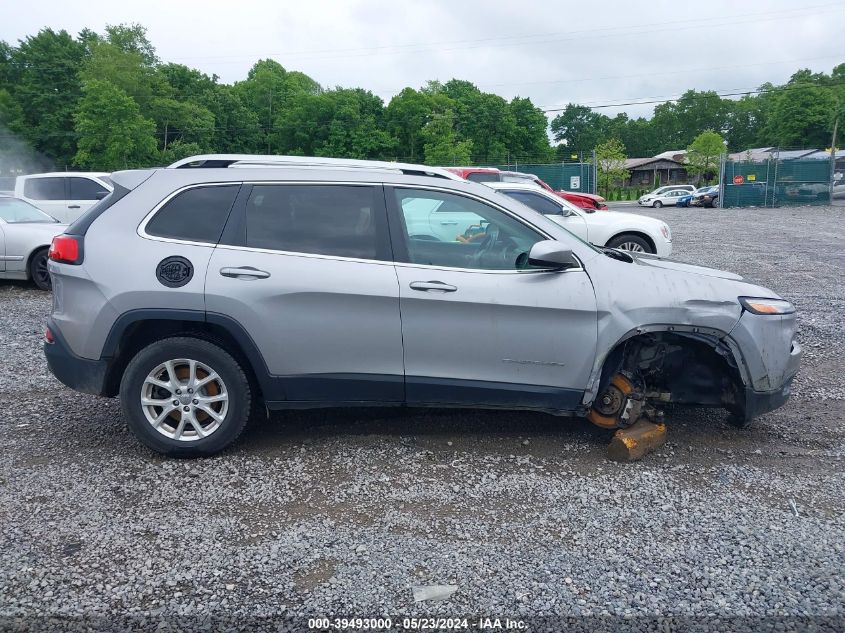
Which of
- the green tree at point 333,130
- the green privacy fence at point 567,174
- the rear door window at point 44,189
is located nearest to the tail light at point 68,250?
the rear door window at point 44,189

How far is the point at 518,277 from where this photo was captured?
428cm

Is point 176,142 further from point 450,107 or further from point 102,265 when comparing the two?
point 102,265

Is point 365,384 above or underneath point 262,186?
underneath

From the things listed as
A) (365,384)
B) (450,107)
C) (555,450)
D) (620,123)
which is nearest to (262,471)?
(365,384)

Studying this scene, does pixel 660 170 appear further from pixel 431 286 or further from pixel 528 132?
pixel 431 286

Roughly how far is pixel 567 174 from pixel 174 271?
34876 mm

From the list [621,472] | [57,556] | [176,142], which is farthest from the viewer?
[176,142]

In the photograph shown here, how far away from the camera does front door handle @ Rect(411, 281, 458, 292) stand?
13.8 ft

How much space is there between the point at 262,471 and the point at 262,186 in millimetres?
1791

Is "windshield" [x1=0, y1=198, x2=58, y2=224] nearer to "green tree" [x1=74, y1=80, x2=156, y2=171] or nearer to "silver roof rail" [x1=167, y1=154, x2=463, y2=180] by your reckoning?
"silver roof rail" [x1=167, y1=154, x2=463, y2=180]

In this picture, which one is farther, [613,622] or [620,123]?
[620,123]

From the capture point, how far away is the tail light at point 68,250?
431 cm

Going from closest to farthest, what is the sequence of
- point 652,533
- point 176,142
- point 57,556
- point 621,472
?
point 57,556 < point 652,533 < point 621,472 < point 176,142

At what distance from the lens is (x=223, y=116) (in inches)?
2638
